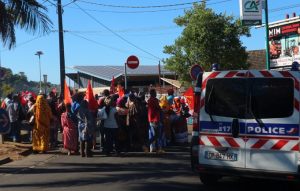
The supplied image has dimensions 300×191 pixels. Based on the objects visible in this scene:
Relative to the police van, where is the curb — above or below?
below

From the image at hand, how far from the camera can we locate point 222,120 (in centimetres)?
860

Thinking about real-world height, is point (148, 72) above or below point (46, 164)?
above

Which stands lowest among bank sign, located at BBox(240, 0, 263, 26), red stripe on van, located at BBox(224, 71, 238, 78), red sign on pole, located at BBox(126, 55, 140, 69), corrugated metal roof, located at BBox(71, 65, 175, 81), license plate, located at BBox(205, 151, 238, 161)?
license plate, located at BBox(205, 151, 238, 161)

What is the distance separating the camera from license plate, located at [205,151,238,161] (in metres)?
8.46

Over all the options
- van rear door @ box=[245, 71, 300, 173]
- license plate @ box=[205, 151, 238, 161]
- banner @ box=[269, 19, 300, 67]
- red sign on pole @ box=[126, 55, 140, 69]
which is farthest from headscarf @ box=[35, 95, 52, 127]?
banner @ box=[269, 19, 300, 67]

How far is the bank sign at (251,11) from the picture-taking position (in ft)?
74.1

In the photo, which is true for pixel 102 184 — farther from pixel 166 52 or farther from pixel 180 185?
pixel 166 52

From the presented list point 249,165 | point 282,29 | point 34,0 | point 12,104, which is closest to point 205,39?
point 282,29

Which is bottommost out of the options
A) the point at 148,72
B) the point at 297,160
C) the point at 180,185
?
the point at 180,185

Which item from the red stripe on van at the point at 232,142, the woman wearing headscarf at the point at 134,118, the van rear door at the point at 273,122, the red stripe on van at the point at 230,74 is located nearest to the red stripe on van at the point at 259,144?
the van rear door at the point at 273,122

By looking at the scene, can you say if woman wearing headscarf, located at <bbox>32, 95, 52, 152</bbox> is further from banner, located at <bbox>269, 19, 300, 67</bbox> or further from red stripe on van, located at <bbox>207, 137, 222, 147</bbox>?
banner, located at <bbox>269, 19, 300, 67</bbox>

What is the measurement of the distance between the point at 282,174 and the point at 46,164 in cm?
674

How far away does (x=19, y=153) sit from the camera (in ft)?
49.0

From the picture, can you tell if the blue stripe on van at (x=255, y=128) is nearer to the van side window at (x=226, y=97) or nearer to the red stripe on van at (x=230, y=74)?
the van side window at (x=226, y=97)
